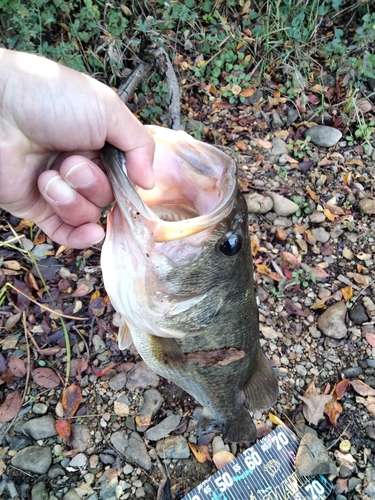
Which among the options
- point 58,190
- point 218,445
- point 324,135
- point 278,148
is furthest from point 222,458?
point 324,135

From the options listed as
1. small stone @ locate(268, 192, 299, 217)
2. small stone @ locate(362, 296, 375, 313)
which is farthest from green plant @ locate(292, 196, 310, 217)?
small stone @ locate(362, 296, 375, 313)

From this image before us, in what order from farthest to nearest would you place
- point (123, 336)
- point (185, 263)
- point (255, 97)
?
1. point (255, 97)
2. point (123, 336)
3. point (185, 263)

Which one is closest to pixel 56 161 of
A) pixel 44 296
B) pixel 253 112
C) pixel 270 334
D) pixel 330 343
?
pixel 44 296

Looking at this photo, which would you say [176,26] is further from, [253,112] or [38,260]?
[38,260]

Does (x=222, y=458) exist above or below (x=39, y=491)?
below

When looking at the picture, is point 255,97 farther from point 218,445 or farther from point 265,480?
point 265,480

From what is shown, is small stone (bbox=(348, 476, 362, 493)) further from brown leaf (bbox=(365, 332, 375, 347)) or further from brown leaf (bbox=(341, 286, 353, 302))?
brown leaf (bbox=(341, 286, 353, 302))
